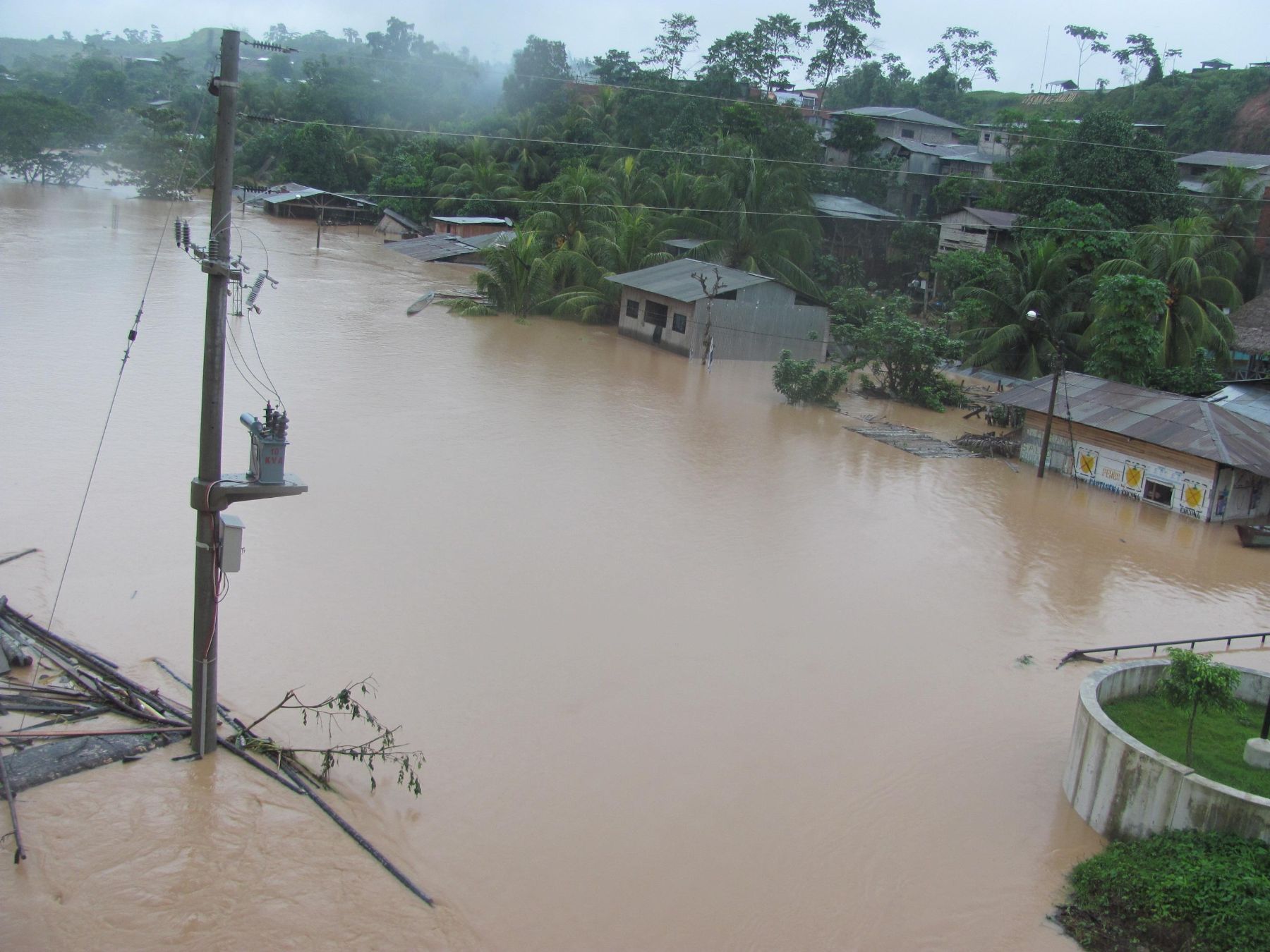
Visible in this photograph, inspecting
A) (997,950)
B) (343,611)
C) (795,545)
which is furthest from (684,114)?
(997,950)

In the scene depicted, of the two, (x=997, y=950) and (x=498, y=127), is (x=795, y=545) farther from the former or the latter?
(x=498, y=127)

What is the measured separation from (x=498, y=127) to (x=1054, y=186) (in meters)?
30.8

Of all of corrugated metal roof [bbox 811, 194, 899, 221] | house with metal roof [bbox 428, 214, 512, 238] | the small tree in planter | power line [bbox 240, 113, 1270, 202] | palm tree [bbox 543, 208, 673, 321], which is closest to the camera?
the small tree in planter

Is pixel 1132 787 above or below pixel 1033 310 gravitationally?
→ below

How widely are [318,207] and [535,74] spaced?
21.3 meters

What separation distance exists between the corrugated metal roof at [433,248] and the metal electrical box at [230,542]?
114ft

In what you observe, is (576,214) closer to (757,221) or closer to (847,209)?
(757,221)

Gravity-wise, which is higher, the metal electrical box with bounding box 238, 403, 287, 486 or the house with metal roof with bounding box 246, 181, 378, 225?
→ the house with metal roof with bounding box 246, 181, 378, 225

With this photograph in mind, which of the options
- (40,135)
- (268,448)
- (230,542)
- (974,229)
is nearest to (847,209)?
(974,229)

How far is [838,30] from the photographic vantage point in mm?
59438

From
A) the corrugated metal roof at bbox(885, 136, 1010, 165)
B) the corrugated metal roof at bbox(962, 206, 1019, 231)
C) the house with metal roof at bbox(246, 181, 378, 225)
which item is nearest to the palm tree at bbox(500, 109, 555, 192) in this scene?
the house with metal roof at bbox(246, 181, 378, 225)

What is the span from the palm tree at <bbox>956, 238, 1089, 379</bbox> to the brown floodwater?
5.00 metres

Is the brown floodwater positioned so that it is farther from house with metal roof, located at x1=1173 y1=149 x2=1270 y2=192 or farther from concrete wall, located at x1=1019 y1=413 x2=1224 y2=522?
house with metal roof, located at x1=1173 y1=149 x2=1270 y2=192

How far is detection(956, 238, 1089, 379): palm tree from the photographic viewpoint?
2617 cm
